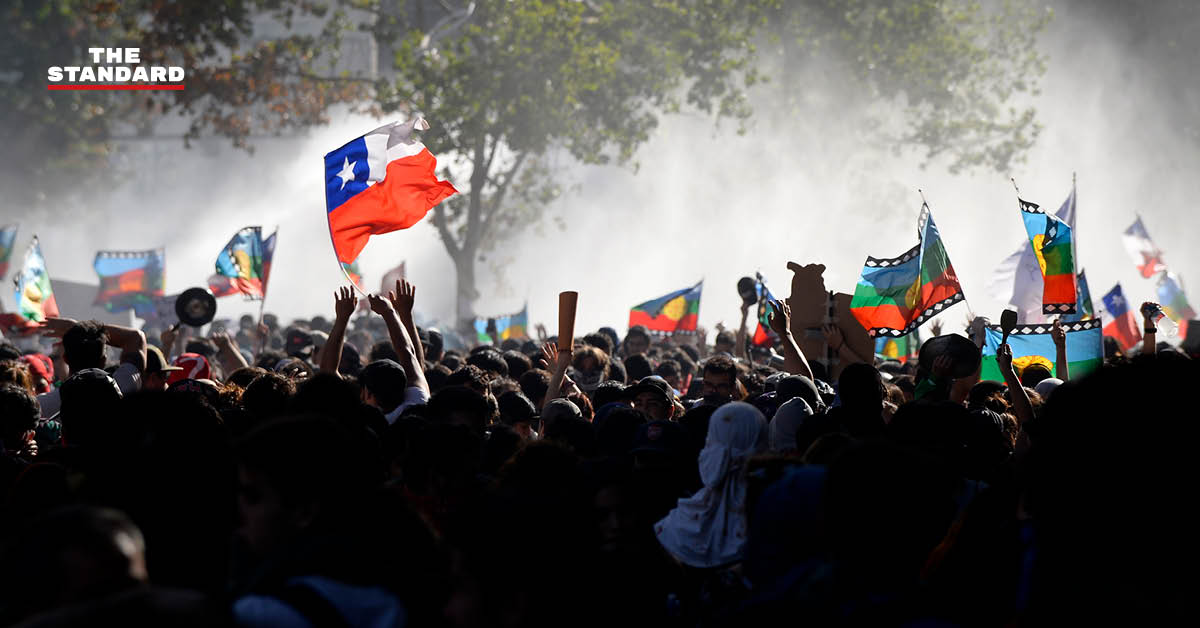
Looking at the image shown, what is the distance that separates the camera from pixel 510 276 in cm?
5719

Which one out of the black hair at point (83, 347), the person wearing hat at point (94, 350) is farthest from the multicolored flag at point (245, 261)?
the black hair at point (83, 347)

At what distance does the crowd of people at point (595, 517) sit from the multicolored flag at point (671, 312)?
29.9 ft

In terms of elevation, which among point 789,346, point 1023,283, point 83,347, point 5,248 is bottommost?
point 789,346

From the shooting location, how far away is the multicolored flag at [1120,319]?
12.1 meters

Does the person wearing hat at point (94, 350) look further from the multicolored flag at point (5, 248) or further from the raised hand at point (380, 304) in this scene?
the multicolored flag at point (5, 248)

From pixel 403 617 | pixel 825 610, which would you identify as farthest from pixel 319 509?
pixel 825 610

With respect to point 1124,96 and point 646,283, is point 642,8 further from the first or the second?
point 646,283

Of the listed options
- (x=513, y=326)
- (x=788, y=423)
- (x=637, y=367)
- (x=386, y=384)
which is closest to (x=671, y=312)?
(x=513, y=326)

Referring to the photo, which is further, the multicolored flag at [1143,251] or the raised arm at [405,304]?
the multicolored flag at [1143,251]

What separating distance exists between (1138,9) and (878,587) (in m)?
34.4

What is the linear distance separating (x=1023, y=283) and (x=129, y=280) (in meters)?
13.8

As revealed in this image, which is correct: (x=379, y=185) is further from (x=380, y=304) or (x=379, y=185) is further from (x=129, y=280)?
(x=129, y=280)

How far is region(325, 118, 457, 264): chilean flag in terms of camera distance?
8125mm

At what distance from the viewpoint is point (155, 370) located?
7324 millimetres
